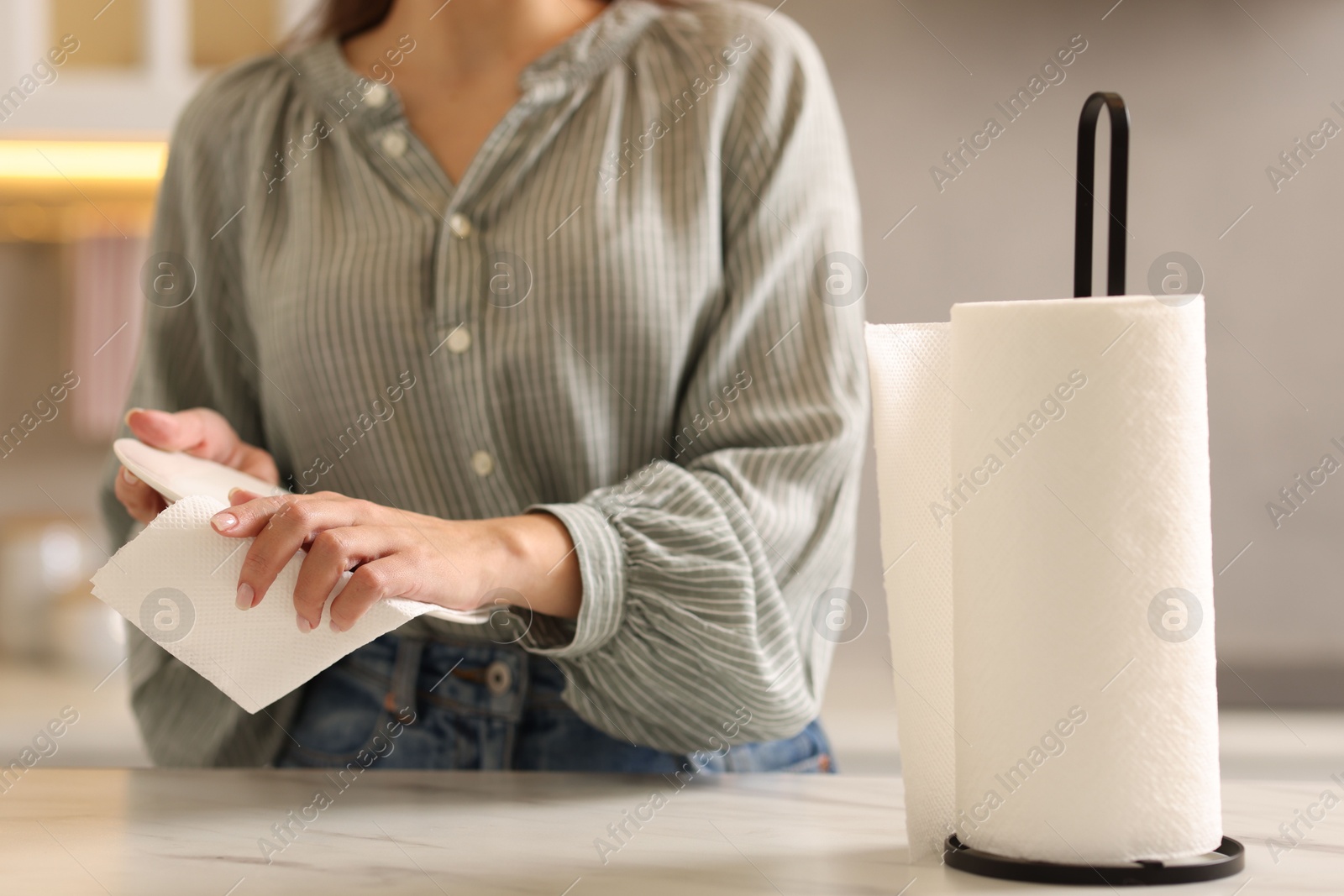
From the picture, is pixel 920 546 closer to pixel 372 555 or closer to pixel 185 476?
pixel 372 555

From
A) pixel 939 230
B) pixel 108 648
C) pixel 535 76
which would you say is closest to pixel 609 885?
pixel 535 76

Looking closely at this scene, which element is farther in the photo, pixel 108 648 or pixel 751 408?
pixel 108 648

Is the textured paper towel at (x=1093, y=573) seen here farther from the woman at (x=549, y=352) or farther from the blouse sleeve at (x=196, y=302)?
the blouse sleeve at (x=196, y=302)

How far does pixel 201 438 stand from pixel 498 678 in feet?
0.72

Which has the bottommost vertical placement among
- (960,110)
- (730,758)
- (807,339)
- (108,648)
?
(108,648)

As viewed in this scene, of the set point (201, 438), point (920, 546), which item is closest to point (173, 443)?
point (201, 438)

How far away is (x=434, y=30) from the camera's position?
0.83 metres

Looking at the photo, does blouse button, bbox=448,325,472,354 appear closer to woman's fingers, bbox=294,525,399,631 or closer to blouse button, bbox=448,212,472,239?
blouse button, bbox=448,212,472,239

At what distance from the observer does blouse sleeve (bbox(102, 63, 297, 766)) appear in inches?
31.8

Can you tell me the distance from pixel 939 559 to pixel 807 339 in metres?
0.30

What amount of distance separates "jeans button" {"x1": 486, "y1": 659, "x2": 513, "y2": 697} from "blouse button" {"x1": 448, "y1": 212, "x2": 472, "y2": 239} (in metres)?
0.26

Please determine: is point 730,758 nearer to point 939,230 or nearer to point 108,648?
point 939,230

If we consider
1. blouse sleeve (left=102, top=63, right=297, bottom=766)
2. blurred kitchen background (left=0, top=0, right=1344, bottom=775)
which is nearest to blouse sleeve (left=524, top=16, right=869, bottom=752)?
blouse sleeve (left=102, top=63, right=297, bottom=766)

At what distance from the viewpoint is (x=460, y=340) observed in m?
0.73
